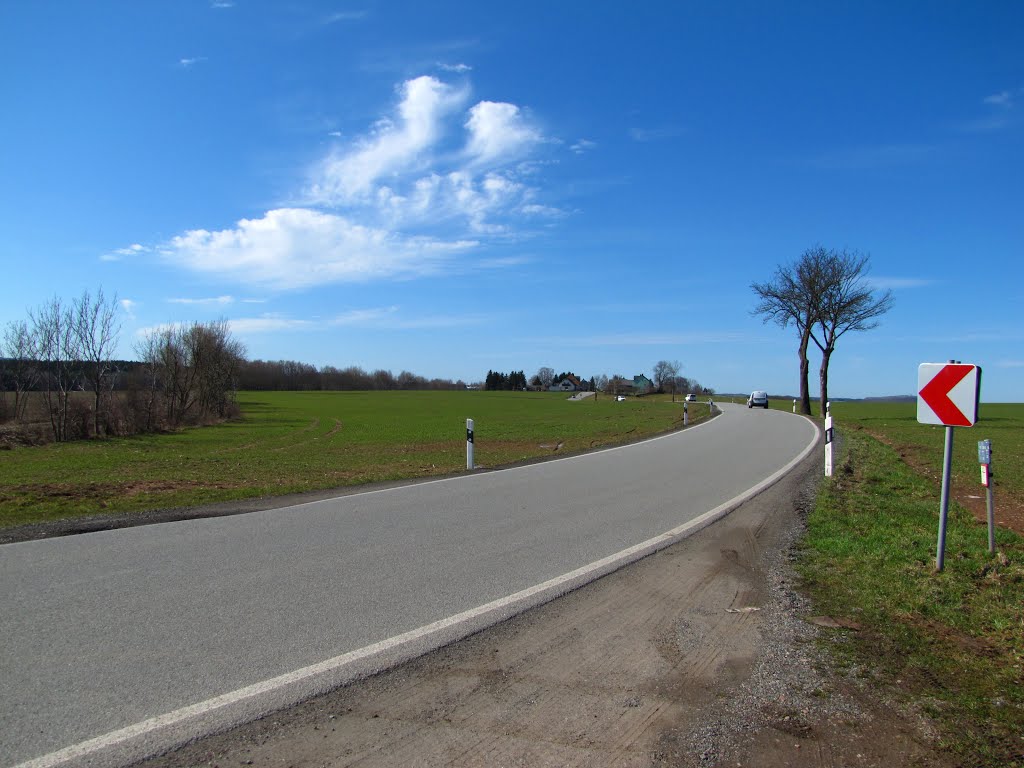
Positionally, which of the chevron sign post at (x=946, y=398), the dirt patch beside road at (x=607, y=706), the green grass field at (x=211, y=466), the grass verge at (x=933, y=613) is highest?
the chevron sign post at (x=946, y=398)

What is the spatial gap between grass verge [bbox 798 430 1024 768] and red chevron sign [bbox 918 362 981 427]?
1517 mm

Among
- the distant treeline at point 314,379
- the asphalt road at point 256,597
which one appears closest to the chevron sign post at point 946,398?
the asphalt road at point 256,597

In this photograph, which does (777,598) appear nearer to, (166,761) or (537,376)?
(166,761)

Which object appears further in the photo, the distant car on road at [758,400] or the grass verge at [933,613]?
the distant car on road at [758,400]

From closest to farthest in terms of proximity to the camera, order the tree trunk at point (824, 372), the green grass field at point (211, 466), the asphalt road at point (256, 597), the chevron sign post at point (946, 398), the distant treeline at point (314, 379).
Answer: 1. the asphalt road at point (256, 597)
2. the chevron sign post at point (946, 398)
3. the green grass field at point (211, 466)
4. the tree trunk at point (824, 372)
5. the distant treeline at point (314, 379)

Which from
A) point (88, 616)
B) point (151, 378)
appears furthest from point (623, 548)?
point (151, 378)

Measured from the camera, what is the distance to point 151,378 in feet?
147

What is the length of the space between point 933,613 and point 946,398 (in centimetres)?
234

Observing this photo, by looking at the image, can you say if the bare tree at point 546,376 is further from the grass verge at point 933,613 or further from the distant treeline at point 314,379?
the grass verge at point 933,613

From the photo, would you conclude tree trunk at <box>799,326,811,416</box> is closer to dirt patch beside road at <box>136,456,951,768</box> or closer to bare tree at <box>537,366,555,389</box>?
dirt patch beside road at <box>136,456,951,768</box>

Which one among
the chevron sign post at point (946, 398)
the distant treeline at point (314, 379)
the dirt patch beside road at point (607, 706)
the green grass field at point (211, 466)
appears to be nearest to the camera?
the dirt patch beside road at point (607, 706)

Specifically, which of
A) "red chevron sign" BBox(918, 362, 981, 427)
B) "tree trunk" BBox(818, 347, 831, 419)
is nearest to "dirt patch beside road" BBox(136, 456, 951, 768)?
"red chevron sign" BBox(918, 362, 981, 427)

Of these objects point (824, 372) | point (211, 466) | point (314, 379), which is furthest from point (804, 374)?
point (314, 379)

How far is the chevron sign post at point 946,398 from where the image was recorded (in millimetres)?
6504
